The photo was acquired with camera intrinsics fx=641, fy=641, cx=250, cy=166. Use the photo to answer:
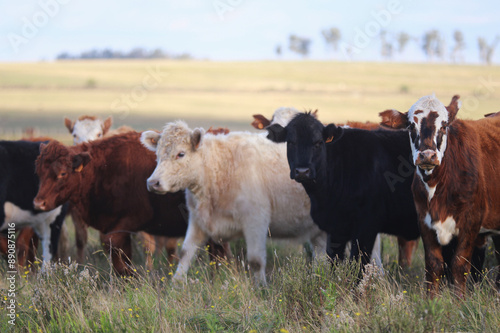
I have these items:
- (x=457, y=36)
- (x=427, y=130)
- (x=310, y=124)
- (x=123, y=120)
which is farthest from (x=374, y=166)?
(x=457, y=36)

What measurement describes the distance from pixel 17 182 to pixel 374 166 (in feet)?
15.1

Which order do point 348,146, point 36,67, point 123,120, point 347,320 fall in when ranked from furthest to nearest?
point 36,67, point 123,120, point 348,146, point 347,320

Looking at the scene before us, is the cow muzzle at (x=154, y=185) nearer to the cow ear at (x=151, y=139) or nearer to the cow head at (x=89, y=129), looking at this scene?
the cow ear at (x=151, y=139)

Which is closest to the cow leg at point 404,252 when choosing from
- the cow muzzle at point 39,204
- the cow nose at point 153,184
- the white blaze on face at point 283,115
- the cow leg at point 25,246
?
the white blaze on face at point 283,115

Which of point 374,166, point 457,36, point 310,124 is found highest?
point 457,36

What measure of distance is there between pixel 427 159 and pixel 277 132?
6.54ft

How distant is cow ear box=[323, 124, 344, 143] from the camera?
6.61 meters

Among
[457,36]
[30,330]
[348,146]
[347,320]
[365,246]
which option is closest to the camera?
[347,320]

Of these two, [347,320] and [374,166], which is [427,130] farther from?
[347,320]

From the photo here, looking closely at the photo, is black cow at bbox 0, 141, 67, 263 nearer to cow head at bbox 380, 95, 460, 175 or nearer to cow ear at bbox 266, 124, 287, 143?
cow ear at bbox 266, 124, 287, 143

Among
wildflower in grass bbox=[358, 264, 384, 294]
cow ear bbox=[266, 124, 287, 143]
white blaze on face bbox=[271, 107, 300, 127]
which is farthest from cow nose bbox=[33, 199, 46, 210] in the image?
wildflower in grass bbox=[358, 264, 384, 294]

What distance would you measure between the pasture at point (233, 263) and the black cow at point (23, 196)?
0.58m

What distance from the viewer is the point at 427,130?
212 inches

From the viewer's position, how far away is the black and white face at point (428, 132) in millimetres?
5242
